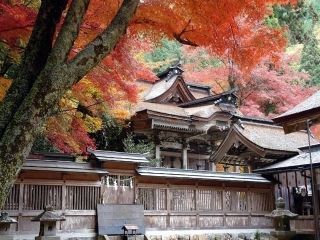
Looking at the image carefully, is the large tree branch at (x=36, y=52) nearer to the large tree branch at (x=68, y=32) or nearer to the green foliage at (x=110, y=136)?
the large tree branch at (x=68, y=32)

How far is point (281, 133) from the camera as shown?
21.2 meters

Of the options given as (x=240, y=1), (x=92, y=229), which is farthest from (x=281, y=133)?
(x=240, y=1)

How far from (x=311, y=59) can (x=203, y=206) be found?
23.0 metres

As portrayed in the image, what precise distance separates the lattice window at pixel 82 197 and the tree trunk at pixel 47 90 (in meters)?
8.84

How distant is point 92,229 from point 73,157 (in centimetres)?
462

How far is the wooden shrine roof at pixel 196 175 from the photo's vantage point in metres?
15.2

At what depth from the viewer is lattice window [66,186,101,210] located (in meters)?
13.5

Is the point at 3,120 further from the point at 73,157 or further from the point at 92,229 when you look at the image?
the point at 73,157

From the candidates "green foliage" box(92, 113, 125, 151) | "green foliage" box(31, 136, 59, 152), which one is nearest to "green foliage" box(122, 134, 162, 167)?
"green foliage" box(92, 113, 125, 151)

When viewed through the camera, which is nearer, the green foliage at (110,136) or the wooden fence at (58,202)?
the wooden fence at (58,202)

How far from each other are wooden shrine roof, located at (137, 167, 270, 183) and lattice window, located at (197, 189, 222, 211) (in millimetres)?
718

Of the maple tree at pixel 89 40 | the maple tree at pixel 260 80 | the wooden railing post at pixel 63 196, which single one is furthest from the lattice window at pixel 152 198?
the maple tree at pixel 260 80

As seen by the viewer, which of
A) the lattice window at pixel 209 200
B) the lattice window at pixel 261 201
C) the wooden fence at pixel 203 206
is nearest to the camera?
the wooden fence at pixel 203 206

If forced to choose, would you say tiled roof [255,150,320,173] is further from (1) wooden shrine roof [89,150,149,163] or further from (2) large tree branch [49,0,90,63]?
(2) large tree branch [49,0,90,63]
